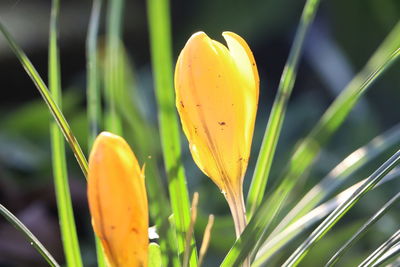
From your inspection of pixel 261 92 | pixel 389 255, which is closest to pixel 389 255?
pixel 389 255

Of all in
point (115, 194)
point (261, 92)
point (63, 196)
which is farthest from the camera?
point (261, 92)

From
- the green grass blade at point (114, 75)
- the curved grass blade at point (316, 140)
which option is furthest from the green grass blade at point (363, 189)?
the green grass blade at point (114, 75)

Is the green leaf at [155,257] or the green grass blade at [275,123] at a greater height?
→ the green grass blade at [275,123]

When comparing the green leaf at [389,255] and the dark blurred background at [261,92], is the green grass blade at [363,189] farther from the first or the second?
the dark blurred background at [261,92]

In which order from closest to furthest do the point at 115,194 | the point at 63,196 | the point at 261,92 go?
the point at 115,194 → the point at 63,196 → the point at 261,92

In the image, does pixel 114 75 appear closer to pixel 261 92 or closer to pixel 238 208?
pixel 238 208

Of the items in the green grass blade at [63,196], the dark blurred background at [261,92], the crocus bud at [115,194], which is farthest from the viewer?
the dark blurred background at [261,92]

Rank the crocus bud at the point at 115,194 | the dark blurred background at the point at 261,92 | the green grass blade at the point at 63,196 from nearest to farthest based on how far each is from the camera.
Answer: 1. the crocus bud at the point at 115,194
2. the green grass blade at the point at 63,196
3. the dark blurred background at the point at 261,92

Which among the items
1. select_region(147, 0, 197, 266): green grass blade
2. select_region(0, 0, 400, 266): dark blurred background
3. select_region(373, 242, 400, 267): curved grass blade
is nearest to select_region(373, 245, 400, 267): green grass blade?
select_region(373, 242, 400, 267): curved grass blade

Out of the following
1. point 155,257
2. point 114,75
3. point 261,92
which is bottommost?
point 155,257
